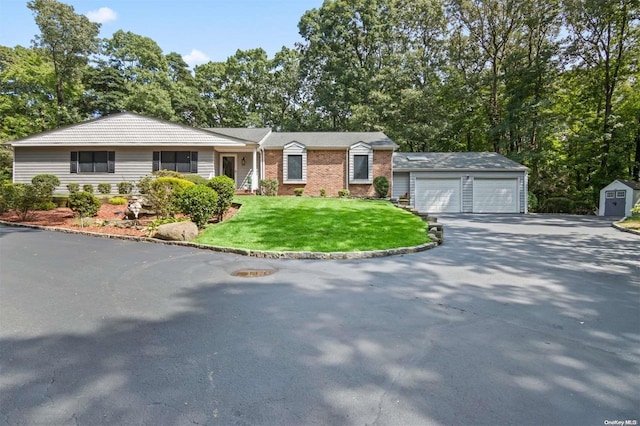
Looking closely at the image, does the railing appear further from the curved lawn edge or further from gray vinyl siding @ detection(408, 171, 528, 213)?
the curved lawn edge

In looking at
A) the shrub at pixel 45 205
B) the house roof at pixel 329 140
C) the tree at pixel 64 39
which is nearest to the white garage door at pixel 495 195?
the house roof at pixel 329 140

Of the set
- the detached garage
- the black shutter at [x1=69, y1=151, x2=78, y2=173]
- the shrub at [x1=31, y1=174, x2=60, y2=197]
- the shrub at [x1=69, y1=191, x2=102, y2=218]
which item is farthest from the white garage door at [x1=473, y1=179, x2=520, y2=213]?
the black shutter at [x1=69, y1=151, x2=78, y2=173]

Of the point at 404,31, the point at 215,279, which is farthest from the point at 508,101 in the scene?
the point at 215,279

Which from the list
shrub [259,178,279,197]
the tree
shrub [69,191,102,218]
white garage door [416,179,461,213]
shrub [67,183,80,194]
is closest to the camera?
shrub [69,191,102,218]

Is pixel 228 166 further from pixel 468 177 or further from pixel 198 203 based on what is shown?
pixel 468 177

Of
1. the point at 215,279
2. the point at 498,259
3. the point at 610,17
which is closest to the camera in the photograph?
the point at 215,279

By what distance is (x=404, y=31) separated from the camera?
30.3m

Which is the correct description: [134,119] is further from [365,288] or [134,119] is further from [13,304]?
[365,288]

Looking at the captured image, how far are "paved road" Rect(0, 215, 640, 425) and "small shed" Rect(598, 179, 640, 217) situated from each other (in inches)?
635

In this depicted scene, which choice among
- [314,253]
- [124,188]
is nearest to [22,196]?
[124,188]

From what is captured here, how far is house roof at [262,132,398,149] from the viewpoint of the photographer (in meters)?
19.2

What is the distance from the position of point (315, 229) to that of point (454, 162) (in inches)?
592

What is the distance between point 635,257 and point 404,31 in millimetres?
28842

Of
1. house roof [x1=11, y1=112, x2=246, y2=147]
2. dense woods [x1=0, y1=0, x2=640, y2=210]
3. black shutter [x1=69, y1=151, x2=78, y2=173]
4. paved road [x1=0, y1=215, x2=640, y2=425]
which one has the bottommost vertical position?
paved road [x1=0, y1=215, x2=640, y2=425]
